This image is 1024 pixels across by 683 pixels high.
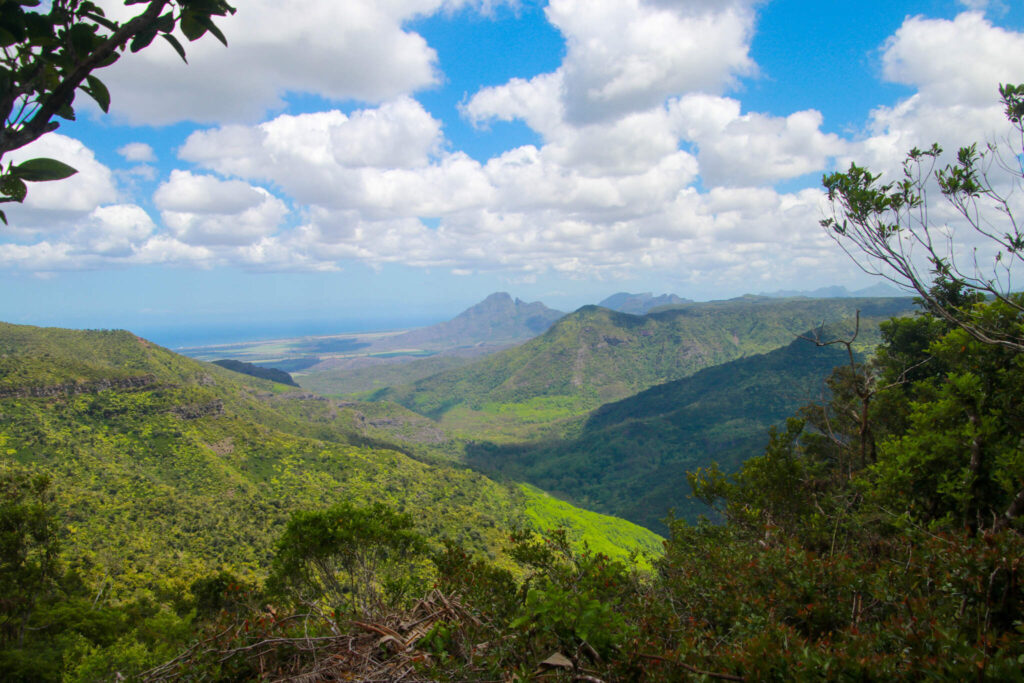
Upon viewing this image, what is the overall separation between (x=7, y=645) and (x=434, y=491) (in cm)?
5487

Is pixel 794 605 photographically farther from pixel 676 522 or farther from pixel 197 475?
pixel 197 475

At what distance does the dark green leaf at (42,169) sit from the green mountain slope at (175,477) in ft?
97.6

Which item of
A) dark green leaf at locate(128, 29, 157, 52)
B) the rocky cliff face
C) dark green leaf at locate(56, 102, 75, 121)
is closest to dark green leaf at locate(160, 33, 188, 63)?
dark green leaf at locate(128, 29, 157, 52)

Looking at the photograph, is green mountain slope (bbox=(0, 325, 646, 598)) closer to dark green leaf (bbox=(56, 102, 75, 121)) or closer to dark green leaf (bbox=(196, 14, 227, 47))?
dark green leaf (bbox=(56, 102, 75, 121))

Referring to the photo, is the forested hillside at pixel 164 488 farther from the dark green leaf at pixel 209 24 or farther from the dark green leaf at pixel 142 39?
the dark green leaf at pixel 209 24

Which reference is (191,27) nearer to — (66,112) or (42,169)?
(66,112)

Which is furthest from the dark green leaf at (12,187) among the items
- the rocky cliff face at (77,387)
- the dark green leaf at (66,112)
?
the rocky cliff face at (77,387)

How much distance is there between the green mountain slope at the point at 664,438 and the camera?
107125mm

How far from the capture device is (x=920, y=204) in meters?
7.58

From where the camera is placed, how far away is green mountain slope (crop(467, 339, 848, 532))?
351ft

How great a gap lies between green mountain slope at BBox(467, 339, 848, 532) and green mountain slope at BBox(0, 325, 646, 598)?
1378 inches

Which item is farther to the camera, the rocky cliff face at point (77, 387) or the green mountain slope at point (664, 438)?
the green mountain slope at point (664, 438)

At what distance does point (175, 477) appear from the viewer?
1849 inches

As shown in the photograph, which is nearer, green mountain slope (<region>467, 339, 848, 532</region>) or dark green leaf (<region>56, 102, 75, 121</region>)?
dark green leaf (<region>56, 102, 75, 121</region>)
